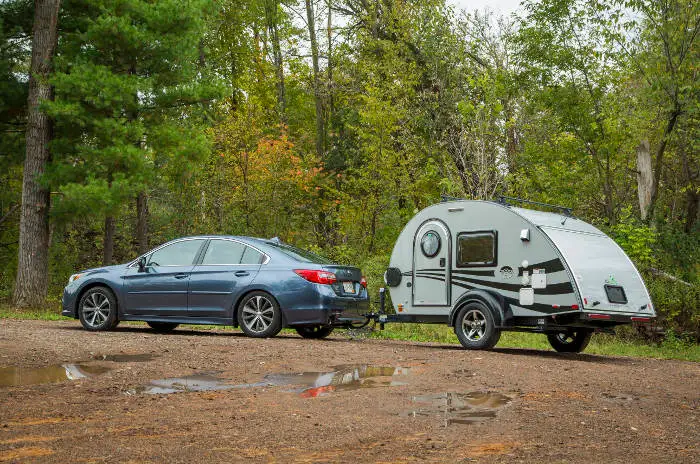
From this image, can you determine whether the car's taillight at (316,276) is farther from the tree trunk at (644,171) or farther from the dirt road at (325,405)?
the tree trunk at (644,171)

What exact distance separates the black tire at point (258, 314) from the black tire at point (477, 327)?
2.75 meters

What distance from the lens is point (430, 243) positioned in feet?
43.1

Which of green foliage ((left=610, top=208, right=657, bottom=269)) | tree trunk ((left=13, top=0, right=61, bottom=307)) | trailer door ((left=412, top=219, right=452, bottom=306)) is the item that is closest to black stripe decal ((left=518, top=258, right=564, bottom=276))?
trailer door ((left=412, top=219, right=452, bottom=306))

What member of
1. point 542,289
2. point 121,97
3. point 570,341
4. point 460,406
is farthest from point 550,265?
point 121,97

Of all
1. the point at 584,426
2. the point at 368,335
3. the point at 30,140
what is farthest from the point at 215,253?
the point at 30,140

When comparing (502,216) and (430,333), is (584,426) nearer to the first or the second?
(502,216)

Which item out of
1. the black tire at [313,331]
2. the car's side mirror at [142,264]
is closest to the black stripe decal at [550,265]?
the black tire at [313,331]

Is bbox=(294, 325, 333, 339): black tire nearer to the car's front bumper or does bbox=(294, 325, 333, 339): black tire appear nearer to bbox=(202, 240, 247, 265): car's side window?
bbox=(202, 240, 247, 265): car's side window

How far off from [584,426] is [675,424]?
92 centimetres

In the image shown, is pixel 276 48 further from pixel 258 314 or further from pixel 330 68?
pixel 258 314

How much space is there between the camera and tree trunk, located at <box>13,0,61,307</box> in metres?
20.1

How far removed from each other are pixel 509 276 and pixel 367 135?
45.1 ft

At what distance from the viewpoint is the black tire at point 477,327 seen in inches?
474

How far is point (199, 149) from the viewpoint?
21.5 m
